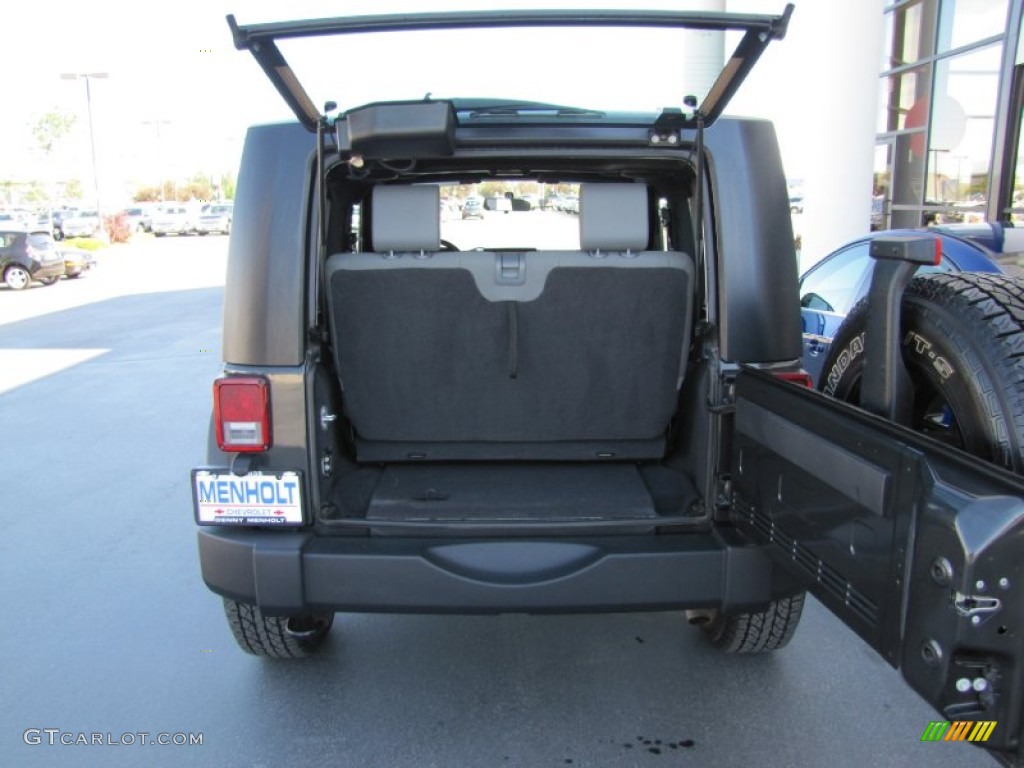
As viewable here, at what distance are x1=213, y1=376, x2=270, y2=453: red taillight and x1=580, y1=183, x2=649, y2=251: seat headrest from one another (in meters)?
1.28

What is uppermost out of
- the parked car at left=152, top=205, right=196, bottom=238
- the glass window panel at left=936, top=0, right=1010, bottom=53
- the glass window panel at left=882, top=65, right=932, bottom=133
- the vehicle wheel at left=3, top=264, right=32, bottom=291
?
the glass window panel at left=936, top=0, right=1010, bottom=53

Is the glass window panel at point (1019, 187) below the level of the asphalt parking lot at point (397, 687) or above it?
above

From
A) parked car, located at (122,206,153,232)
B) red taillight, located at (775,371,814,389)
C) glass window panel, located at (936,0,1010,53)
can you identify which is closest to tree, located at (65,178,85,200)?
parked car, located at (122,206,153,232)

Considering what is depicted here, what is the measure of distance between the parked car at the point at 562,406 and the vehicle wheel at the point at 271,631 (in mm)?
13

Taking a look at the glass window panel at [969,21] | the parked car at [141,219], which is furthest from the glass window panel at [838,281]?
the parked car at [141,219]

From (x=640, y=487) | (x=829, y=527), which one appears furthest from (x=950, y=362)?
(x=640, y=487)

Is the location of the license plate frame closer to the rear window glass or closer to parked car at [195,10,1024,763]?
parked car at [195,10,1024,763]

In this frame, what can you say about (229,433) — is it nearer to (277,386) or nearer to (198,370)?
(277,386)

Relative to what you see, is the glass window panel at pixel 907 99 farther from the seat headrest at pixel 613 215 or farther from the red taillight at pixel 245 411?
the red taillight at pixel 245 411

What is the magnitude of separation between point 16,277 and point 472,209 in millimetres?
19629

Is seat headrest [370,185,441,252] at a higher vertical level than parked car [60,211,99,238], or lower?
higher

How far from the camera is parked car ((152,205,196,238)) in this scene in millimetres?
46000

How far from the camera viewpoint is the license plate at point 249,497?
2654 mm

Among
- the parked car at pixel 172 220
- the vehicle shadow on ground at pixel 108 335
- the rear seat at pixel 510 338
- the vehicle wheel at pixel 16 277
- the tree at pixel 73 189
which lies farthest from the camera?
the tree at pixel 73 189
